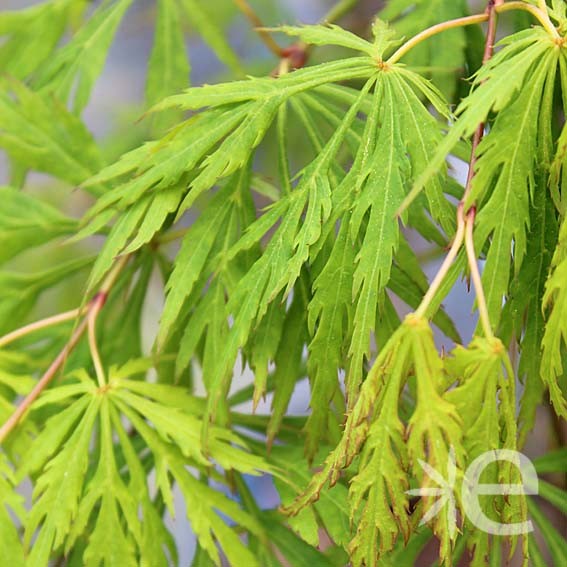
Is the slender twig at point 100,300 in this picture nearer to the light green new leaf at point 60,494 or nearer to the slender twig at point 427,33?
the light green new leaf at point 60,494

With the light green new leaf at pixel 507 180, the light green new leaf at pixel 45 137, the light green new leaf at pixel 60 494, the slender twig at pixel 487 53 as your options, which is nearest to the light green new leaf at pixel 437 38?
the slender twig at pixel 487 53

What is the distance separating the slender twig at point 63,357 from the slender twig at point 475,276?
1.30ft

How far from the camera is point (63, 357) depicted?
2.42 ft

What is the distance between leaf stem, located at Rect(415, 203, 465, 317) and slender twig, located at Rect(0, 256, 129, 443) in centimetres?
38

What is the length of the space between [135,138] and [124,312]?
341mm

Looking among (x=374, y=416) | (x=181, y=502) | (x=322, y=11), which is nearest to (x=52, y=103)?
(x=374, y=416)

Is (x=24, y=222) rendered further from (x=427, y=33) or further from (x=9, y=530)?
(x=427, y=33)

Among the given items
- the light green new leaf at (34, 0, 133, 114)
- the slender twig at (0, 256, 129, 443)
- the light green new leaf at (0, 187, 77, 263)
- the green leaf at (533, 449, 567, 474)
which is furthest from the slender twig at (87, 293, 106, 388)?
the green leaf at (533, 449, 567, 474)

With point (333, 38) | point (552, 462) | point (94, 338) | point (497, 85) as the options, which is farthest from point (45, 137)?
point (552, 462)

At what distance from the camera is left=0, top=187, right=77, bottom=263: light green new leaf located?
0.81 metres

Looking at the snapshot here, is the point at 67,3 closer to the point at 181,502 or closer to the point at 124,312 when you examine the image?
the point at 124,312

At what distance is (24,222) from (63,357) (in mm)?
166

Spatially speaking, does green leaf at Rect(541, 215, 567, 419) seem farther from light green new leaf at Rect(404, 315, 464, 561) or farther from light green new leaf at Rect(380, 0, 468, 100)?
light green new leaf at Rect(380, 0, 468, 100)

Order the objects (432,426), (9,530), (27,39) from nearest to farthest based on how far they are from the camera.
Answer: (432,426)
(9,530)
(27,39)
